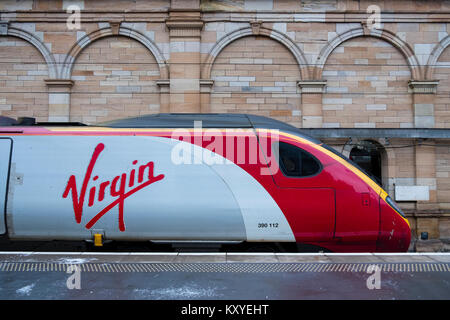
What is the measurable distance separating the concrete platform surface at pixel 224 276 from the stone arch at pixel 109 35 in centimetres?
772

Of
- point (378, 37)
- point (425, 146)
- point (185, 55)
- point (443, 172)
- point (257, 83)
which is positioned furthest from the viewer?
point (378, 37)

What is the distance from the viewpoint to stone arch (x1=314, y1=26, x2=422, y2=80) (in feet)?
34.3

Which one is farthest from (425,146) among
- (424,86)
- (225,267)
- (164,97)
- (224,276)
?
(224,276)

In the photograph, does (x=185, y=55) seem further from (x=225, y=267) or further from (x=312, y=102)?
(x=225, y=267)

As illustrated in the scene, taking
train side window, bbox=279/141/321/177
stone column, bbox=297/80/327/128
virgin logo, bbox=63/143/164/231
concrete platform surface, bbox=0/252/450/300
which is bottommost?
concrete platform surface, bbox=0/252/450/300

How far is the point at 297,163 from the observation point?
5121 mm

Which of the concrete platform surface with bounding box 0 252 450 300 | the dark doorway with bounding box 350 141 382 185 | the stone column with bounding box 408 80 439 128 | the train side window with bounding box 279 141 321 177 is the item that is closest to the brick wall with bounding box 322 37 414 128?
the stone column with bounding box 408 80 439 128

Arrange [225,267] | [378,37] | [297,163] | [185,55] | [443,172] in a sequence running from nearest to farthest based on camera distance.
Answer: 1. [225,267]
2. [297,163]
3. [443,172]
4. [185,55]
5. [378,37]

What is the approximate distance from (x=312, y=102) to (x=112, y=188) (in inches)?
291

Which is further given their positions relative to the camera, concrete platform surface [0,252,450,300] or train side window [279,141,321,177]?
train side window [279,141,321,177]

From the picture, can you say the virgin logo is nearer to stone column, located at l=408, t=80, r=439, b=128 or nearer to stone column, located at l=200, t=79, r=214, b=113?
stone column, located at l=200, t=79, r=214, b=113

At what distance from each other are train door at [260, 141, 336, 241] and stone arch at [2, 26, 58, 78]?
8.95 metres
